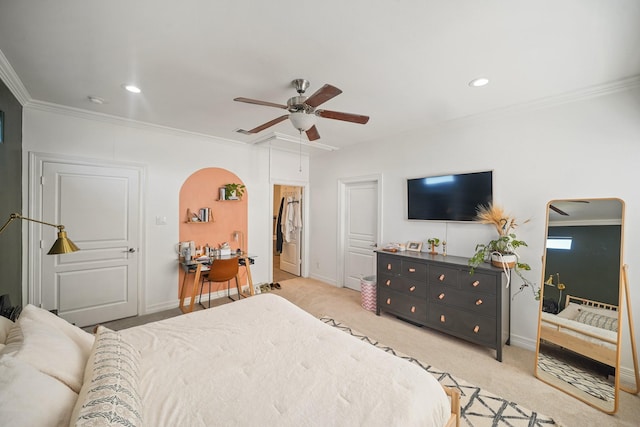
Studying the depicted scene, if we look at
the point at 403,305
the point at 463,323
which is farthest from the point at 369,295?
the point at 463,323

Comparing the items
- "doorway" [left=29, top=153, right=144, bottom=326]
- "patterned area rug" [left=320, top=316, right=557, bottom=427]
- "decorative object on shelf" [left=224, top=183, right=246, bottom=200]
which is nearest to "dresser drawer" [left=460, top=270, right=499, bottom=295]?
"patterned area rug" [left=320, top=316, right=557, bottom=427]

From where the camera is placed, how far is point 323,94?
5.90 ft

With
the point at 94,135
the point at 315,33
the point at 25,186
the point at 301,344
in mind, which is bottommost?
the point at 301,344

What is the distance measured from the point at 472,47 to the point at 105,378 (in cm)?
267

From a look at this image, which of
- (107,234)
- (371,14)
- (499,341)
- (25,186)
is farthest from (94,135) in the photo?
(499,341)

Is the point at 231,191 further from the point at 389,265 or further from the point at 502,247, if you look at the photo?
the point at 502,247

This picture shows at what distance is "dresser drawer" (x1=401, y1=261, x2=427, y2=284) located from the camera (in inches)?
119

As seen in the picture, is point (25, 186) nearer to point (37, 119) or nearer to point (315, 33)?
point (37, 119)

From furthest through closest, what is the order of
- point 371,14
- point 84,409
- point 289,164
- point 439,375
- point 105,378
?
1. point 289,164
2. point 439,375
3. point 371,14
4. point 105,378
5. point 84,409

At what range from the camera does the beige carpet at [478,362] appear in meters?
1.87

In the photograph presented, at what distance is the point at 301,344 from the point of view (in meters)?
1.60

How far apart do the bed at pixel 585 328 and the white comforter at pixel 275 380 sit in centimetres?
174

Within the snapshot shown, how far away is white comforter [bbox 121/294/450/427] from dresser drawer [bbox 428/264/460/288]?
1.65 m

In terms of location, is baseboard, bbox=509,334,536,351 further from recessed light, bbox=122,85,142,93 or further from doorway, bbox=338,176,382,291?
recessed light, bbox=122,85,142,93
